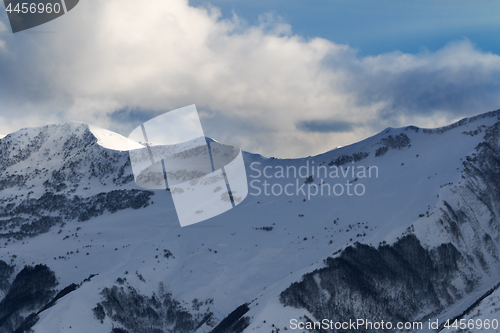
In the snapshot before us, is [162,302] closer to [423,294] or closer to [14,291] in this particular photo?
[14,291]

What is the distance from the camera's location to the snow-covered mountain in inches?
3570

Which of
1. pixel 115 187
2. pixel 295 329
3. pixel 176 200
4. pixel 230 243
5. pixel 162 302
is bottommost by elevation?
pixel 295 329

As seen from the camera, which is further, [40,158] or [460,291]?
[40,158]

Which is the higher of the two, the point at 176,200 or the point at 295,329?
the point at 176,200

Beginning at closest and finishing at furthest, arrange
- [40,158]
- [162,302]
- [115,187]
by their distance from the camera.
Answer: [162,302], [115,187], [40,158]

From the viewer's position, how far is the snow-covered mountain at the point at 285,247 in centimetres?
9069

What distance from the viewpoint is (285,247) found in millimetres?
111250

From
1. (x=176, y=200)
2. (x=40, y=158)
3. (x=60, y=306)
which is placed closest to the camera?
(x=60, y=306)

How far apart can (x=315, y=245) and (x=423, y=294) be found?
1016 inches

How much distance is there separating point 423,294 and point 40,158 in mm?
160237

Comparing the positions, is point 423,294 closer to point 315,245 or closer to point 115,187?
point 315,245

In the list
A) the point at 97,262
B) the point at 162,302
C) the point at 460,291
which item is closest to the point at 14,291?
the point at 97,262

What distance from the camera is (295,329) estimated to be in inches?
3127

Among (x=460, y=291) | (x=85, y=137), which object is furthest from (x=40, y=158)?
(x=460, y=291)
